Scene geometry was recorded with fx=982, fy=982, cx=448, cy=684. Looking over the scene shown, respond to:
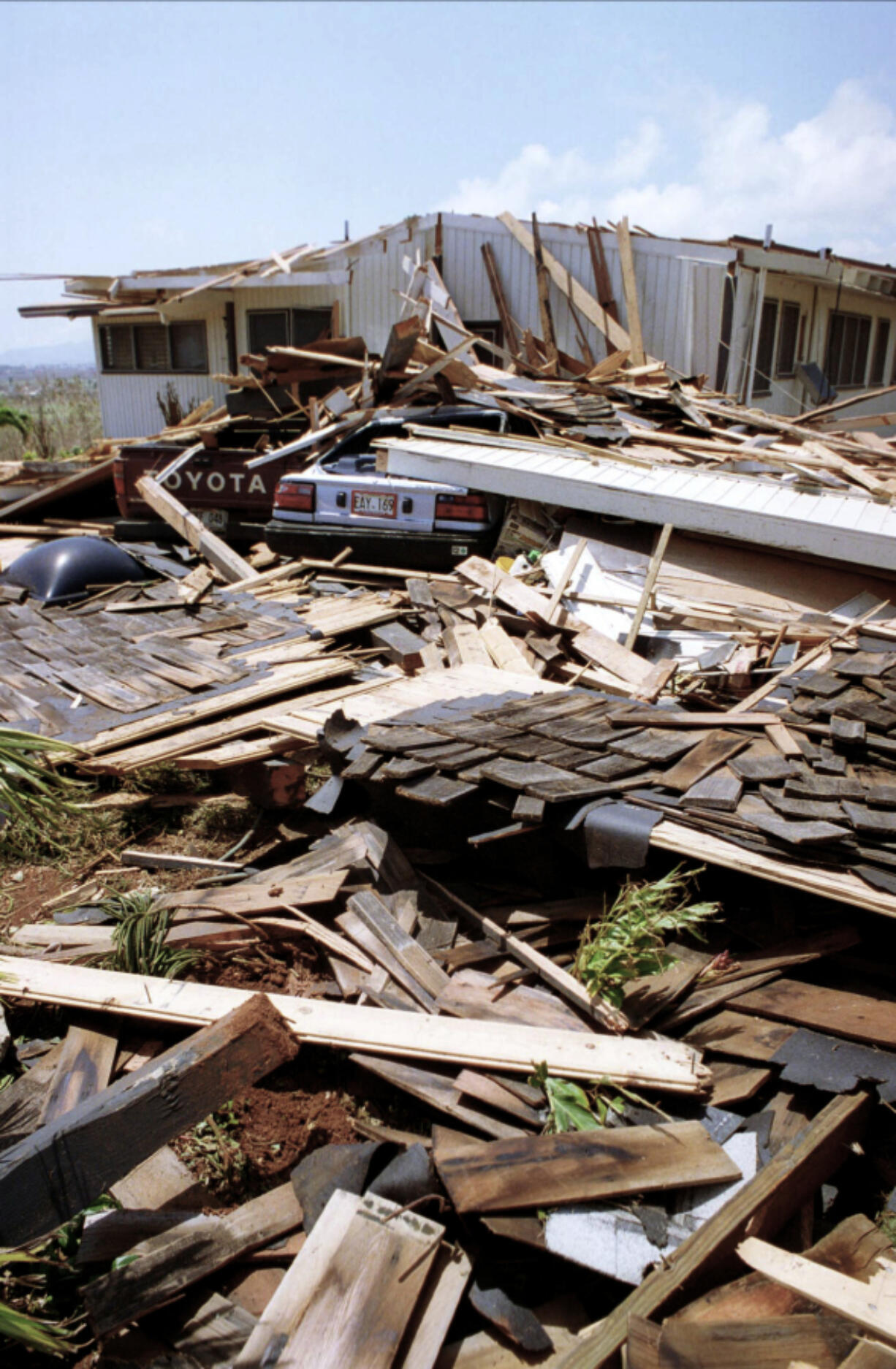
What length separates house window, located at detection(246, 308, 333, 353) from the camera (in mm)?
18375

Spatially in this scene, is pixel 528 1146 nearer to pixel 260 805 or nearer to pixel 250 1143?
pixel 250 1143

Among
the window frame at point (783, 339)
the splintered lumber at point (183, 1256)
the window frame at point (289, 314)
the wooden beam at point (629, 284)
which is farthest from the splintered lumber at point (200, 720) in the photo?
the window frame at point (783, 339)

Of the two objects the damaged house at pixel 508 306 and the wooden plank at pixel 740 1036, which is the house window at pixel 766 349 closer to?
the damaged house at pixel 508 306

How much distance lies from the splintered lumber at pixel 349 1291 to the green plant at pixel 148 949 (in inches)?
58.4

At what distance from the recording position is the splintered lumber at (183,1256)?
280 centimetres

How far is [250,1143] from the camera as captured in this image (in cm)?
352

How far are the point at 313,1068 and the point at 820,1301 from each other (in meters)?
1.93

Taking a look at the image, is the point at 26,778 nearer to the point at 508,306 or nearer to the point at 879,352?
the point at 508,306

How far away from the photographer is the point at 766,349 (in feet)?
55.0

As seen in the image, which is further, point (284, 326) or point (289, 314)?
point (284, 326)

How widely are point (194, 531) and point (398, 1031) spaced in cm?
775

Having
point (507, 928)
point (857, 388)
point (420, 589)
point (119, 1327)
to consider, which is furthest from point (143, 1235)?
point (857, 388)

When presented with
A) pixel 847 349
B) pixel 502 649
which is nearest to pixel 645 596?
pixel 502 649

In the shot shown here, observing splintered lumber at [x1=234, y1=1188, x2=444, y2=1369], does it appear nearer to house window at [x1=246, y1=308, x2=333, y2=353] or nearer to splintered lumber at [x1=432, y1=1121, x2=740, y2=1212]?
splintered lumber at [x1=432, y1=1121, x2=740, y2=1212]
